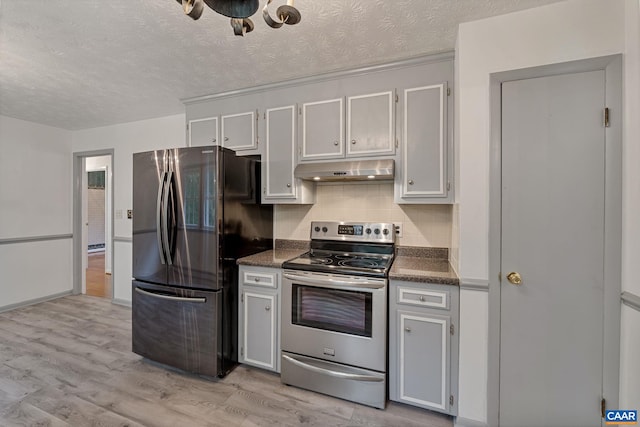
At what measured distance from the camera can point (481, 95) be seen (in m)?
1.65

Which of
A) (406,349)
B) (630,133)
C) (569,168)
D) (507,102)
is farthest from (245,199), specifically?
(630,133)

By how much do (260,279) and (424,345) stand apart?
1.27 m

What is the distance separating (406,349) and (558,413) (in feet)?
2.80

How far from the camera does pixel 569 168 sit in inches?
59.7

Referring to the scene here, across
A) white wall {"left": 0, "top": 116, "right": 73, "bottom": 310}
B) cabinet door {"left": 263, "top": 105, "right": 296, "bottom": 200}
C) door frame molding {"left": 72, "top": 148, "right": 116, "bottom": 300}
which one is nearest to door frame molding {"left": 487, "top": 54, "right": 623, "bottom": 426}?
cabinet door {"left": 263, "top": 105, "right": 296, "bottom": 200}

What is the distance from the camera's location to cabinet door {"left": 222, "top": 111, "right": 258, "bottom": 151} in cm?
255

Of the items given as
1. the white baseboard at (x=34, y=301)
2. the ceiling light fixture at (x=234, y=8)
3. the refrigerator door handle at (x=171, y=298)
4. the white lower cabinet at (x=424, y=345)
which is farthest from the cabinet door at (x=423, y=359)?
the white baseboard at (x=34, y=301)

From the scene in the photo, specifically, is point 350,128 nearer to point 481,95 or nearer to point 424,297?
point 481,95

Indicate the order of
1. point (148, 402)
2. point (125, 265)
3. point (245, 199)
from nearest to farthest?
1. point (148, 402)
2. point (245, 199)
3. point (125, 265)

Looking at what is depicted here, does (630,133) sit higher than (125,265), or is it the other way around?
(630,133)

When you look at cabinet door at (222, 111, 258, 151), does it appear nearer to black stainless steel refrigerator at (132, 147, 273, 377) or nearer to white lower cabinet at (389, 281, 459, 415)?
black stainless steel refrigerator at (132, 147, 273, 377)

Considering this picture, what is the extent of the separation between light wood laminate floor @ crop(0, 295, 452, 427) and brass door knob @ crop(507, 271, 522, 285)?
1001 millimetres

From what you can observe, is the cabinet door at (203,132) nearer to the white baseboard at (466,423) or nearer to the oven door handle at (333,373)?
the oven door handle at (333,373)

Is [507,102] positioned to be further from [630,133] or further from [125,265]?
[125,265]
